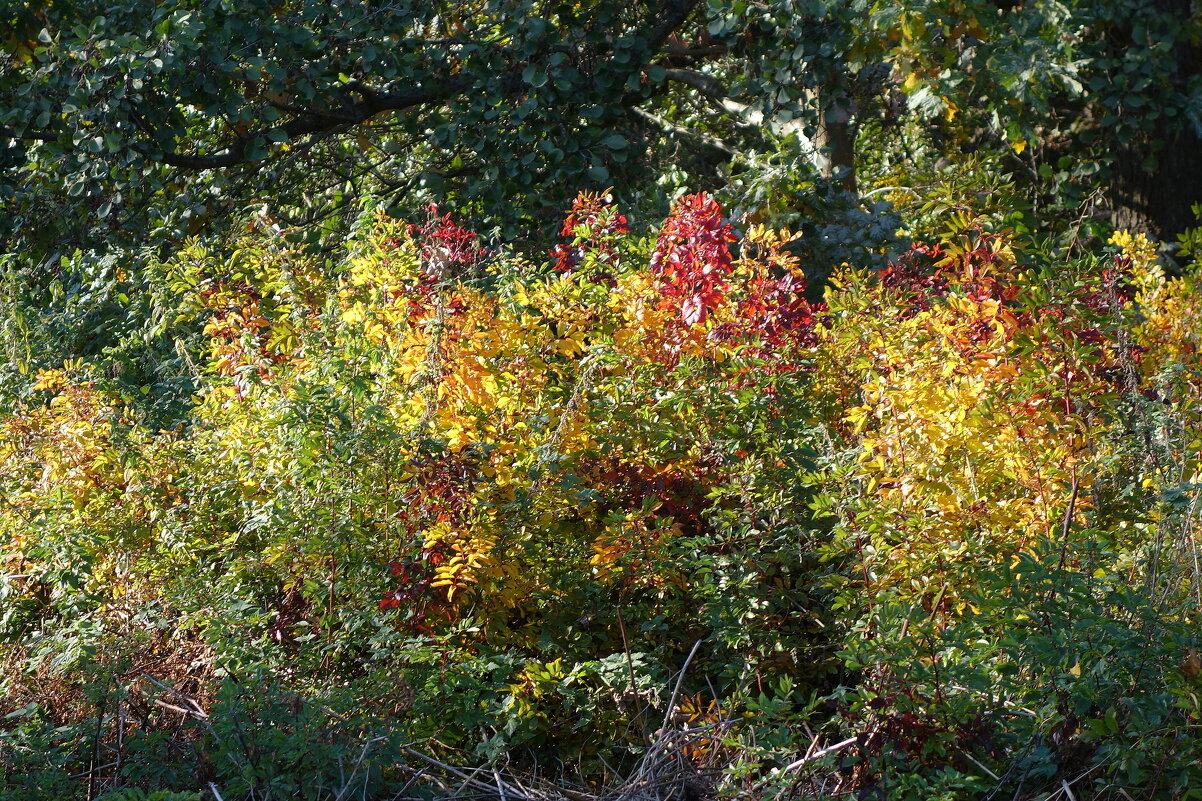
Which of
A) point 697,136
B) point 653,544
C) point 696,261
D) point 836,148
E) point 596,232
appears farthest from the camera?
point 697,136

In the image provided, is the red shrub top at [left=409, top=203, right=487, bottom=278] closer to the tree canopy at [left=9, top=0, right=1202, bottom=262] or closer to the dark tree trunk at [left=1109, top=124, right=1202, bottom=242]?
the tree canopy at [left=9, top=0, right=1202, bottom=262]

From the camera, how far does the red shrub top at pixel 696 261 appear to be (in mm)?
3381

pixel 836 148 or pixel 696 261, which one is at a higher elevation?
pixel 836 148

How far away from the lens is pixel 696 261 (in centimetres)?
341

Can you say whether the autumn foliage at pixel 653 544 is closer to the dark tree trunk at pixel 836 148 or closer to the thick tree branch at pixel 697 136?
the dark tree trunk at pixel 836 148

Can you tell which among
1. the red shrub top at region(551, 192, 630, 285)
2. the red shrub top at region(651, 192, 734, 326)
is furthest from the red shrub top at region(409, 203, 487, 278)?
the red shrub top at region(651, 192, 734, 326)

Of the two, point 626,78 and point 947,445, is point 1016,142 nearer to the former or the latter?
point 626,78

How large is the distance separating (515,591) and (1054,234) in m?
5.17

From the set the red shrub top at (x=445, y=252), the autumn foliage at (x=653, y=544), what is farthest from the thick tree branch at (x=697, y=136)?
the autumn foliage at (x=653, y=544)

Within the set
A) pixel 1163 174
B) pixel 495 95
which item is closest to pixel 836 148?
pixel 1163 174

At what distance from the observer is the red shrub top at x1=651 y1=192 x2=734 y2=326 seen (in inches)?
133

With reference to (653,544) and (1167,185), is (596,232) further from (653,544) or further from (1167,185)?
(1167,185)

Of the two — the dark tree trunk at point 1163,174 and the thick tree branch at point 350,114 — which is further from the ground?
the thick tree branch at point 350,114

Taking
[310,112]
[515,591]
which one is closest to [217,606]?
[515,591]
